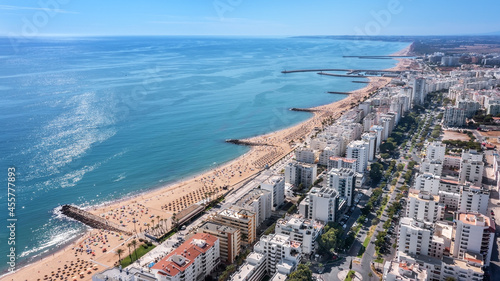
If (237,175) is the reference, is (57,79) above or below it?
above

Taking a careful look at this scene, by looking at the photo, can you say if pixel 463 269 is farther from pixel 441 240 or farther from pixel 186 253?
pixel 186 253

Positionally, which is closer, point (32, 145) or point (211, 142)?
Result: point (32, 145)

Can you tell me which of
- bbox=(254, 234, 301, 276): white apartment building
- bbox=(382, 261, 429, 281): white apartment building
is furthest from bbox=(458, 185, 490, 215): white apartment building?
bbox=(254, 234, 301, 276): white apartment building

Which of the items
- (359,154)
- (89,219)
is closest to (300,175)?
(359,154)

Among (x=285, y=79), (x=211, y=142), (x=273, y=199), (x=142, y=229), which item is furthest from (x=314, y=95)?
(x=142, y=229)

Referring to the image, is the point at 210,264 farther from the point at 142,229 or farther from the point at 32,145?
the point at 32,145

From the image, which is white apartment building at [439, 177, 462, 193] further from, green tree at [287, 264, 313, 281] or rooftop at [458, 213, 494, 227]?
green tree at [287, 264, 313, 281]

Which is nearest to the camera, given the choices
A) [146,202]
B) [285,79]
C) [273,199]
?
[273,199]
